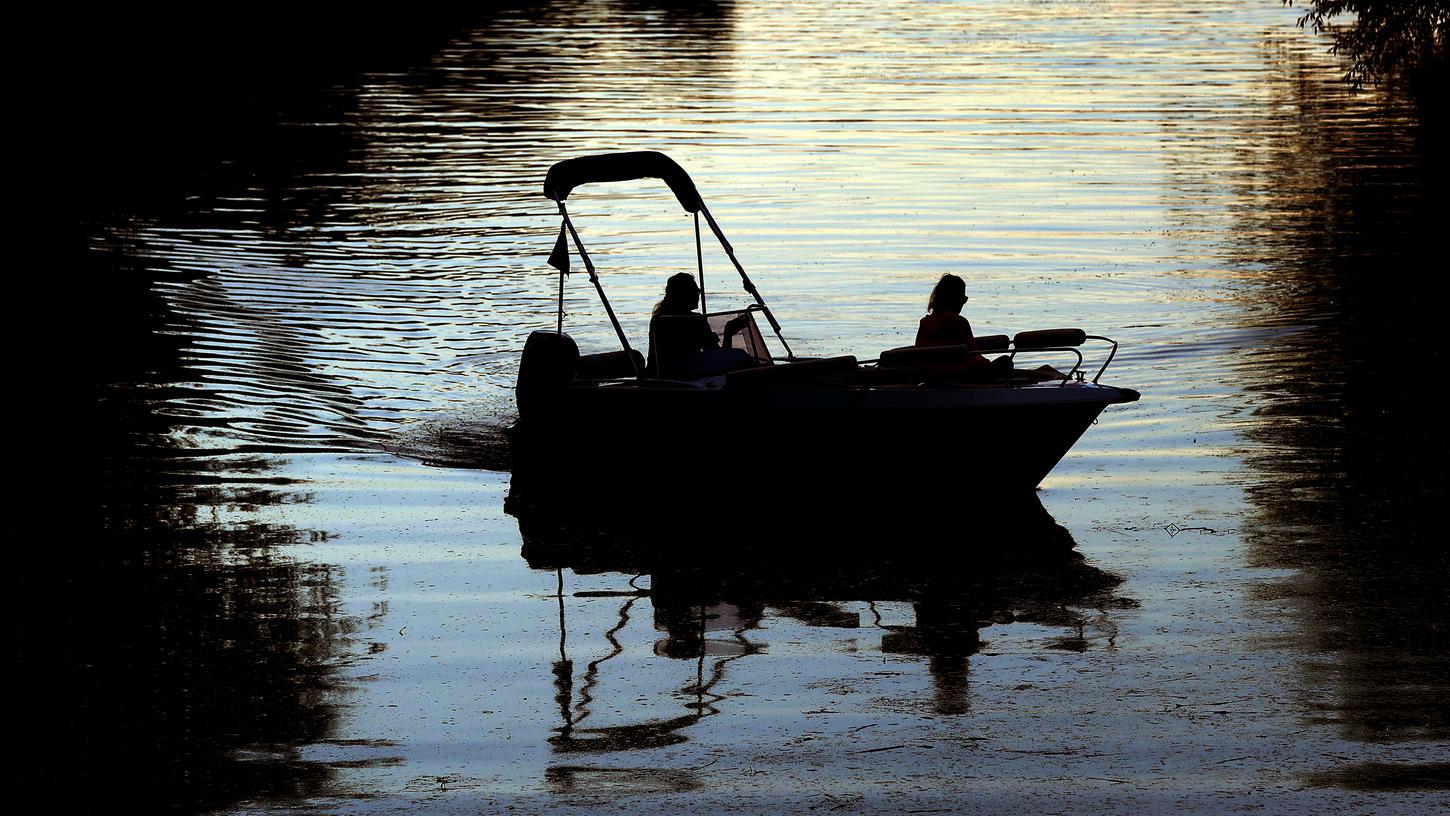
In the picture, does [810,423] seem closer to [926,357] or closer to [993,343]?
[926,357]

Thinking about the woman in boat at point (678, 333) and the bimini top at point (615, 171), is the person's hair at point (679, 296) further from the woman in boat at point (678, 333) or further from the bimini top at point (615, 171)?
the bimini top at point (615, 171)

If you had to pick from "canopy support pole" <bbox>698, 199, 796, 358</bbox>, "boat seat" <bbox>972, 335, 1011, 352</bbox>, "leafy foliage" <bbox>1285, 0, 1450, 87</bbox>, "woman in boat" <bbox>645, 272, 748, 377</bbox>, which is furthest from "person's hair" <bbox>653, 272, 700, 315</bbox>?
"leafy foliage" <bbox>1285, 0, 1450, 87</bbox>

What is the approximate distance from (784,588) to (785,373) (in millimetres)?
2074

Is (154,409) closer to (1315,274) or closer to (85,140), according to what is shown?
(1315,274)

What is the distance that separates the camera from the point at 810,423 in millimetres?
13922

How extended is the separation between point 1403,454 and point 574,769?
8700mm

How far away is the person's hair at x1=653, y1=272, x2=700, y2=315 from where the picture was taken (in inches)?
595

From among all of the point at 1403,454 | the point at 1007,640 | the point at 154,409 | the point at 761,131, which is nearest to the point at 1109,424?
the point at 1403,454

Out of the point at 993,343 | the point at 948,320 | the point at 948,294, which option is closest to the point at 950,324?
the point at 948,320

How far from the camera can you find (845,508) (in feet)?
47.1

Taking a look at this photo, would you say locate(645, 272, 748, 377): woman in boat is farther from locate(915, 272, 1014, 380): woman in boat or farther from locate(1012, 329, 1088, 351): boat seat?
locate(1012, 329, 1088, 351): boat seat

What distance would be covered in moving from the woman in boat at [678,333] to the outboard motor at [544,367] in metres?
0.72

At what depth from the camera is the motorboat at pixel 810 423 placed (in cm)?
1363

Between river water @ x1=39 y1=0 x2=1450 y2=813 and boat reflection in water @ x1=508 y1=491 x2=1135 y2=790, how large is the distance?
48 millimetres
